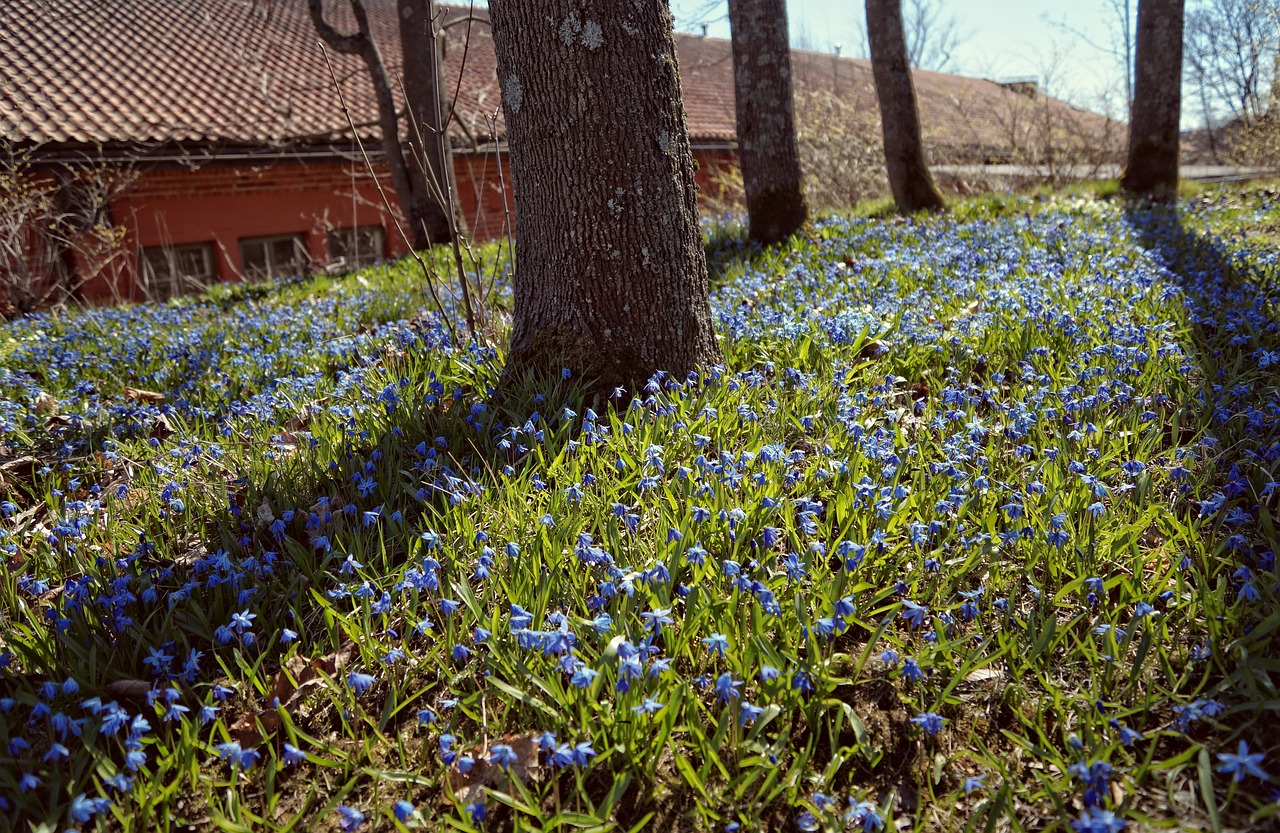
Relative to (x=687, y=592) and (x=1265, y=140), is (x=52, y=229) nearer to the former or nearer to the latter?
(x=687, y=592)

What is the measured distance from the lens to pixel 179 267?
42.3 feet

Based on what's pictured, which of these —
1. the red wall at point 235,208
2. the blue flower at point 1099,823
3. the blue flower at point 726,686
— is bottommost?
the blue flower at point 1099,823

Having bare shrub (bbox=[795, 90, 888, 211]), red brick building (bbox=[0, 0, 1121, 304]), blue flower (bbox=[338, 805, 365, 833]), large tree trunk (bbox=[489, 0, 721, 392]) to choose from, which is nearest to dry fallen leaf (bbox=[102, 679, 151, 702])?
blue flower (bbox=[338, 805, 365, 833])

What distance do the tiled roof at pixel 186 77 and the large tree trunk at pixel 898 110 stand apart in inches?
176

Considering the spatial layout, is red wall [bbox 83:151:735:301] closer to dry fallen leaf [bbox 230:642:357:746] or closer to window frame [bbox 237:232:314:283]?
window frame [bbox 237:232:314:283]

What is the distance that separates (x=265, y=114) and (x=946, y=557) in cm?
1452

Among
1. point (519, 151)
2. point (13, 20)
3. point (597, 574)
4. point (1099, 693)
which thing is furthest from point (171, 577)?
point (13, 20)

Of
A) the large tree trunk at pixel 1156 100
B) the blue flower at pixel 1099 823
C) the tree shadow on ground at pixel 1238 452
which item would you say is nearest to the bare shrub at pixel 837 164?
the large tree trunk at pixel 1156 100

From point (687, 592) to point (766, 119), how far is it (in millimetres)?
6027

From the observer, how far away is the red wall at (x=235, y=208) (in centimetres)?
1234

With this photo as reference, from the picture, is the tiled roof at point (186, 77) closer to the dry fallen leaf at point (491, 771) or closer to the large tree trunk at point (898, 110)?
the large tree trunk at point (898, 110)

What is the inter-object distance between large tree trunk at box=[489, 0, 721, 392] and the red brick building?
694 cm

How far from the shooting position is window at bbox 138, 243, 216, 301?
12266 millimetres

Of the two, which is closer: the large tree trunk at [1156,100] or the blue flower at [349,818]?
the blue flower at [349,818]
